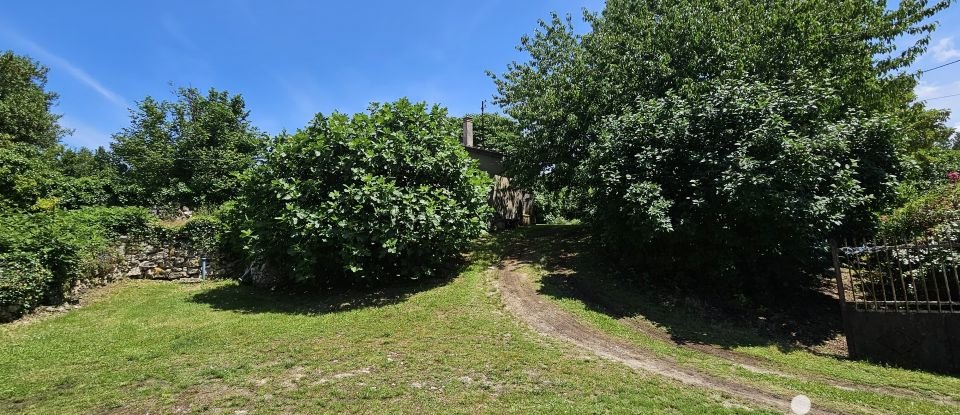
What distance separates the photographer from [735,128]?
812 cm

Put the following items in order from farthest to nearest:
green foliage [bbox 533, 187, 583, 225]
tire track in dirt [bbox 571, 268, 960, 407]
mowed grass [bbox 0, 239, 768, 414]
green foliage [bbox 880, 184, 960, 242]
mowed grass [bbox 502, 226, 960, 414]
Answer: green foliage [bbox 533, 187, 583, 225] → green foliage [bbox 880, 184, 960, 242] → tire track in dirt [bbox 571, 268, 960, 407] → mowed grass [bbox 502, 226, 960, 414] → mowed grass [bbox 0, 239, 768, 414]

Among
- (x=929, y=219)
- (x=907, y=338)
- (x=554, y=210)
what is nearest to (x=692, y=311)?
(x=907, y=338)

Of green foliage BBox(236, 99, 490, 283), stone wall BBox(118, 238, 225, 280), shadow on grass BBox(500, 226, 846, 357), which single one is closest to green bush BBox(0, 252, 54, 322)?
stone wall BBox(118, 238, 225, 280)

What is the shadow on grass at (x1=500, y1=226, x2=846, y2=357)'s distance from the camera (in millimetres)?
7394

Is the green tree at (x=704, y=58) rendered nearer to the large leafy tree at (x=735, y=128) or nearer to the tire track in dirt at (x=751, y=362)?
the large leafy tree at (x=735, y=128)

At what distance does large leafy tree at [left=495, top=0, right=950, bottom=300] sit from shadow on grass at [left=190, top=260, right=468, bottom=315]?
14.8 ft

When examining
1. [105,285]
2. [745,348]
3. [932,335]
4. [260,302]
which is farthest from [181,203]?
[932,335]

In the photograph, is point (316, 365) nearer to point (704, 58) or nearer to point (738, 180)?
point (738, 180)

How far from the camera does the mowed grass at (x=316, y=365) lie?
174 inches

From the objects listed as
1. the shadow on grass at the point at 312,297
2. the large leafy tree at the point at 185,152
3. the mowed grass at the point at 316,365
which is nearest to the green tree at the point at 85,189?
the large leafy tree at the point at 185,152

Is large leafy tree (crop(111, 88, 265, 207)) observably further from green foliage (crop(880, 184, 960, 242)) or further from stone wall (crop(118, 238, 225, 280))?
green foliage (crop(880, 184, 960, 242))

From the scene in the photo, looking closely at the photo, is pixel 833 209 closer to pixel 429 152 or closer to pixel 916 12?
pixel 429 152

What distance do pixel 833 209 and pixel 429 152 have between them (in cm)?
746

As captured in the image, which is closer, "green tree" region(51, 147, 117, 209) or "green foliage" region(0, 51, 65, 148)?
"green tree" region(51, 147, 117, 209)
